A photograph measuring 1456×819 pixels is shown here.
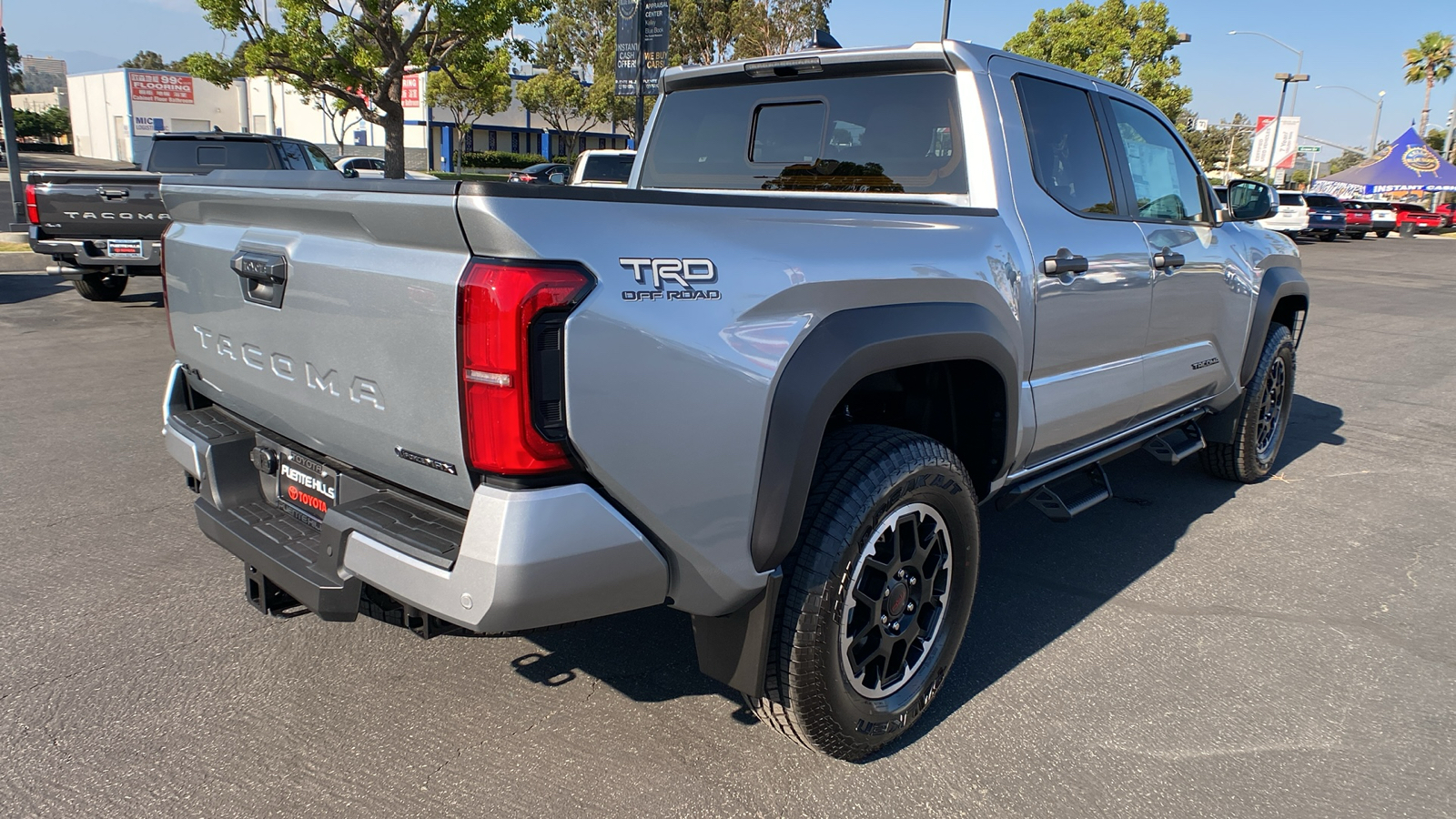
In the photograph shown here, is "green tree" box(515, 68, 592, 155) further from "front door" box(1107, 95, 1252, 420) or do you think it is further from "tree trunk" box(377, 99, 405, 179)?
"front door" box(1107, 95, 1252, 420)

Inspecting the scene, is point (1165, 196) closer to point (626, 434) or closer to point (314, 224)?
point (626, 434)

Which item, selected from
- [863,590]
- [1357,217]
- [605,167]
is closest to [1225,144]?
[1357,217]

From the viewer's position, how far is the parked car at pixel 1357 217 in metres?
33.0

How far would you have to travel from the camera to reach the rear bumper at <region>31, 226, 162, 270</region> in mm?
9031

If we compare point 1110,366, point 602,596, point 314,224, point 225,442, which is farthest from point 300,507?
point 1110,366

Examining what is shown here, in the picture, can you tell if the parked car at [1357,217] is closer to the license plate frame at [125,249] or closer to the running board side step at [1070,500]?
the running board side step at [1070,500]

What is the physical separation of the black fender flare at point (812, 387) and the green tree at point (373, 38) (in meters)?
20.2

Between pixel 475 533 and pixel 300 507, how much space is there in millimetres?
930

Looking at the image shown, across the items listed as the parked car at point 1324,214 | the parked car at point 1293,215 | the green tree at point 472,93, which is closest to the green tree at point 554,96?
the green tree at point 472,93

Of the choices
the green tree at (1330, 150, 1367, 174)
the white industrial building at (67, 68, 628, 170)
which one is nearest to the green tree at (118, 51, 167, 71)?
the white industrial building at (67, 68, 628, 170)

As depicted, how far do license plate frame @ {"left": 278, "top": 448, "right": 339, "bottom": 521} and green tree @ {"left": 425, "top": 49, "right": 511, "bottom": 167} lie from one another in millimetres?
23278

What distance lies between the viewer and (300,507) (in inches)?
103

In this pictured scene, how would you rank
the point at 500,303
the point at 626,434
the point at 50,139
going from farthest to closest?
the point at 50,139 < the point at 626,434 < the point at 500,303

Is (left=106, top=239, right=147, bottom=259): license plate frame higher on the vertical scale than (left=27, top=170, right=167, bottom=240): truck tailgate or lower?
lower
